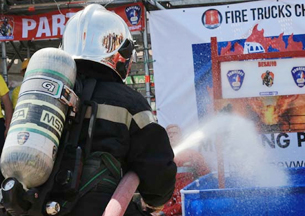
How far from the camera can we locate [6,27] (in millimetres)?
6934

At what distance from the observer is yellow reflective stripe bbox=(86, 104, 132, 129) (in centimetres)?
201

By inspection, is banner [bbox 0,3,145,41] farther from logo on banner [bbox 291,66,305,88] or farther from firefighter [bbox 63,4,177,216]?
firefighter [bbox 63,4,177,216]

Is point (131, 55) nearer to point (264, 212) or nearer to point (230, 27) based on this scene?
point (264, 212)

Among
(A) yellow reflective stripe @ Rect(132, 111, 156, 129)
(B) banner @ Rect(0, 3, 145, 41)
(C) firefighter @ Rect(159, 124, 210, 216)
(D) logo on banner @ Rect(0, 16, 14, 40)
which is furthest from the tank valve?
(D) logo on banner @ Rect(0, 16, 14, 40)

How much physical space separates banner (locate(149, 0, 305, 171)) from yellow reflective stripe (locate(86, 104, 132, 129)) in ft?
14.4

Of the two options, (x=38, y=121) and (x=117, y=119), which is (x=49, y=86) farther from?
(x=117, y=119)

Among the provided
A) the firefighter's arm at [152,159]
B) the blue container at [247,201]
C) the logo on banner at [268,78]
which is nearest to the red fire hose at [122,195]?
the firefighter's arm at [152,159]

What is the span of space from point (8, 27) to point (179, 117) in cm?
269

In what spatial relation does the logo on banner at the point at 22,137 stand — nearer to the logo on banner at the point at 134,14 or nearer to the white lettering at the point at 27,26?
the logo on banner at the point at 134,14

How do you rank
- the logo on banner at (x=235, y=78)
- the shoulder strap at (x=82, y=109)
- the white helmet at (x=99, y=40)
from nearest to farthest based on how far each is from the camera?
the shoulder strap at (x=82, y=109) → the white helmet at (x=99, y=40) → the logo on banner at (x=235, y=78)

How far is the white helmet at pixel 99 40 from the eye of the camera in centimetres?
216

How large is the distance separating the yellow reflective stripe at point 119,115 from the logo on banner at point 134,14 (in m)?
4.62

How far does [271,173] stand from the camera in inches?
188

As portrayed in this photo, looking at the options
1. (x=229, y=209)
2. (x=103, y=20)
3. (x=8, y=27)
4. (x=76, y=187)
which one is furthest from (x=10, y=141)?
(x=8, y=27)
